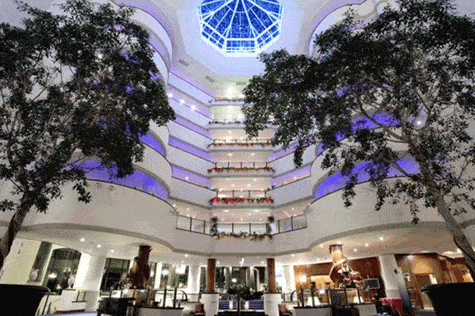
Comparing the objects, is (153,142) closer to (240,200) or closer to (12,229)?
(240,200)

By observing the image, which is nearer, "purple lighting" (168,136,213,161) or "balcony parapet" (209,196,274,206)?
"balcony parapet" (209,196,274,206)

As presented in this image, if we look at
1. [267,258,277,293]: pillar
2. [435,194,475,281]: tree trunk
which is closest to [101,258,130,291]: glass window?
[267,258,277,293]: pillar

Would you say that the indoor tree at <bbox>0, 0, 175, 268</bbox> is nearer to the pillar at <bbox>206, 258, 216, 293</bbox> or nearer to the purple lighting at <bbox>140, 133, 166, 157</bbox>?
the purple lighting at <bbox>140, 133, 166, 157</bbox>

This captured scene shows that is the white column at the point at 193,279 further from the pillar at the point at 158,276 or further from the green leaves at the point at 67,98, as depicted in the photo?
the green leaves at the point at 67,98

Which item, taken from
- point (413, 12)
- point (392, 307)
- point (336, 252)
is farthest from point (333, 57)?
point (392, 307)

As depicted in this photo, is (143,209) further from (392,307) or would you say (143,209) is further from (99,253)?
(392,307)

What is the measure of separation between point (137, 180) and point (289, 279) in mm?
15287

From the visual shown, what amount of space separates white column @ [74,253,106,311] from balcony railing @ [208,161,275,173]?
39.7ft

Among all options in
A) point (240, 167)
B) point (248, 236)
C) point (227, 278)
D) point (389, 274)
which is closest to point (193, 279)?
point (227, 278)

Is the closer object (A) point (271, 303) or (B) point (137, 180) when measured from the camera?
(B) point (137, 180)

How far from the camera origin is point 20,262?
18.2 meters

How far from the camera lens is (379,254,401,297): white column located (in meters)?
16.8

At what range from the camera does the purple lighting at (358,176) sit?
15.1 meters

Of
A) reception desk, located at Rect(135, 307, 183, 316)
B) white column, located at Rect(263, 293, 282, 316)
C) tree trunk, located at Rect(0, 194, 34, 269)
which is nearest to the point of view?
tree trunk, located at Rect(0, 194, 34, 269)
